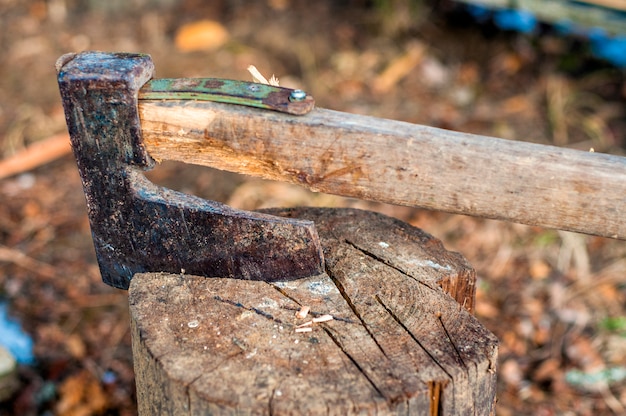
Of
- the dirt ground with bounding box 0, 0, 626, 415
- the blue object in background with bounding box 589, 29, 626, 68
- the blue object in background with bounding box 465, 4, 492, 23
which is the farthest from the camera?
the blue object in background with bounding box 465, 4, 492, 23

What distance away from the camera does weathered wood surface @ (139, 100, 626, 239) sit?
1.68 metres

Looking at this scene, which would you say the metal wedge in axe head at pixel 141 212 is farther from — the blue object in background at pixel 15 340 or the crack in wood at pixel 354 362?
the blue object in background at pixel 15 340

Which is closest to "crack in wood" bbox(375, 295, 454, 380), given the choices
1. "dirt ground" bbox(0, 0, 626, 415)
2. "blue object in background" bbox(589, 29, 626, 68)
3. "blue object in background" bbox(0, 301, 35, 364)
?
"dirt ground" bbox(0, 0, 626, 415)

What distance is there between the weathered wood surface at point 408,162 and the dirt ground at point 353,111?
63.4 inches

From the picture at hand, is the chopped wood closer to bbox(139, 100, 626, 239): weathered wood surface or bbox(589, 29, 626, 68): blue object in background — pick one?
bbox(139, 100, 626, 239): weathered wood surface

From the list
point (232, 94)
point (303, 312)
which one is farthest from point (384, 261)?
point (232, 94)

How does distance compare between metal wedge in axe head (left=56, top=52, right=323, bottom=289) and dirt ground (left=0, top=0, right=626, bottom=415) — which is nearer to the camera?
metal wedge in axe head (left=56, top=52, right=323, bottom=289)

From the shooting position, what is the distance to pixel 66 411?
298cm

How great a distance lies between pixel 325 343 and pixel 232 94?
644 mm

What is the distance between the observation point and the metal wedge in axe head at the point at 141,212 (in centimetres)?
174

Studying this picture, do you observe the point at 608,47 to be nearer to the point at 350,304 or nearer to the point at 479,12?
the point at 479,12

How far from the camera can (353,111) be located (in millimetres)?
5004

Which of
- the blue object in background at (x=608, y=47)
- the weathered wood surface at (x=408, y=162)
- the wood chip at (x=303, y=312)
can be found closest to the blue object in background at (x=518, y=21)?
the blue object in background at (x=608, y=47)

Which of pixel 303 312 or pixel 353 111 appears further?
pixel 353 111
